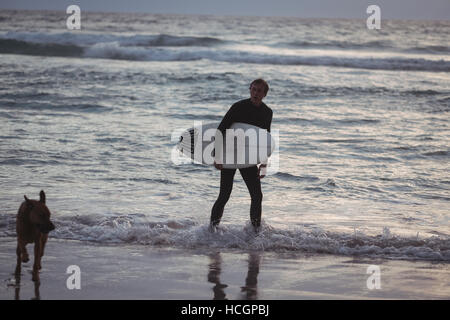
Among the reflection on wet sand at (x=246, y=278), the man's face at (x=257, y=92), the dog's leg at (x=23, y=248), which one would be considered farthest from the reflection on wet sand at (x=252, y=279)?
the dog's leg at (x=23, y=248)

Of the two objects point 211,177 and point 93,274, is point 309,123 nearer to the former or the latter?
point 211,177

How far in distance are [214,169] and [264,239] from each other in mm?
3487

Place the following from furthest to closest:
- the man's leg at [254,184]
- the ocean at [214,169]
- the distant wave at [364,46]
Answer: the distant wave at [364,46]
the ocean at [214,169]
the man's leg at [254,184]

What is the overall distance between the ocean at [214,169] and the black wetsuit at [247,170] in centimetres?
29

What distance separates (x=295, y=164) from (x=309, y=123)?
13.5ft

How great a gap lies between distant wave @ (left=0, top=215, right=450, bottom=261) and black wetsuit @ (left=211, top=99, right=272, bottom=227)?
8.1 inches

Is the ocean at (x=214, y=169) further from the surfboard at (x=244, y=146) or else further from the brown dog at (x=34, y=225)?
the brown dog at (x=34, y=225)

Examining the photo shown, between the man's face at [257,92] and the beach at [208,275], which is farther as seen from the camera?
the man's face at [257,92]

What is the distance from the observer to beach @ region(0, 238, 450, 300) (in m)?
4.43

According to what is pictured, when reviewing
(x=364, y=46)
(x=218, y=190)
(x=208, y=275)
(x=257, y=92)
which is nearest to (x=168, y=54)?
(x=364, y=46)

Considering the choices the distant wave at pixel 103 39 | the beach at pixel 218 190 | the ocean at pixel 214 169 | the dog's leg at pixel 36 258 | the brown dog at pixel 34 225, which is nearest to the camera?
the brown dog at pixel 34 225

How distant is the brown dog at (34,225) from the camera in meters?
4.20

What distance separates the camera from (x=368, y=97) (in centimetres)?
1825

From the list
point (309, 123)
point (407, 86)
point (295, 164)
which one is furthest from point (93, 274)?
point (407, 86)
